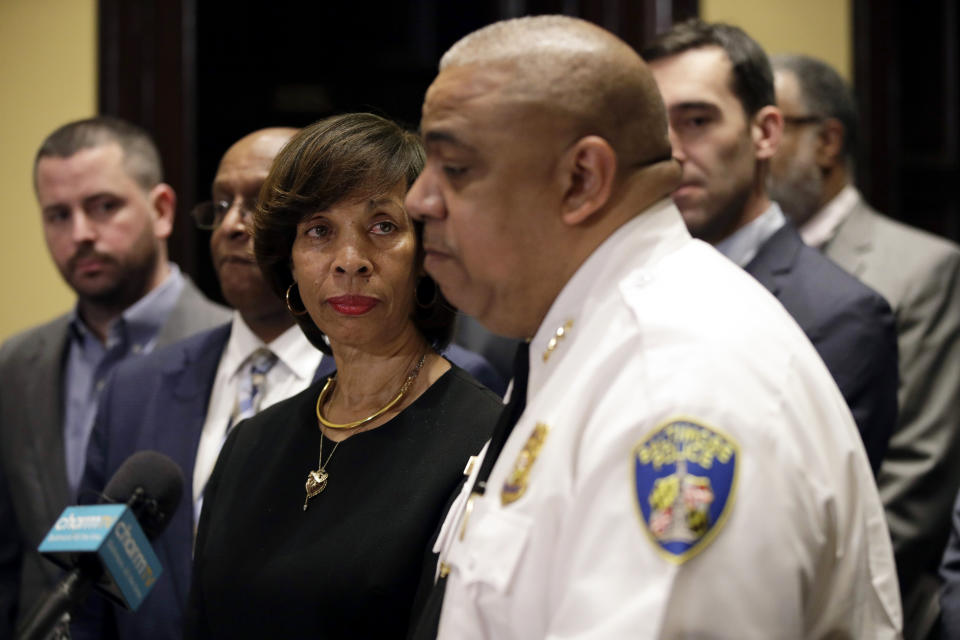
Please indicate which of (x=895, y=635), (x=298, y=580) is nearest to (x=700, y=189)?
(x=298, y=580)

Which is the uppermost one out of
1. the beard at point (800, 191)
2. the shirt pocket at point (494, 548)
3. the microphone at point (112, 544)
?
the beard at point (800, 191)

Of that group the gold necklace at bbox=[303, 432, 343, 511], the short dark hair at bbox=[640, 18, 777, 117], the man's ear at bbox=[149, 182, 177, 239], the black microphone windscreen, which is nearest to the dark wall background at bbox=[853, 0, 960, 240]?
the short dark hair at bbox=[640, 18, 777, 117]

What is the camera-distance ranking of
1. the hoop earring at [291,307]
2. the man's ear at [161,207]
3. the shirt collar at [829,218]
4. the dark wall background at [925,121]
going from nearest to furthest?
the hoop earring at [291,307] → the man's ear at [161,207] → the shirt collar at [829,218] → the dark wall background at [925,121]

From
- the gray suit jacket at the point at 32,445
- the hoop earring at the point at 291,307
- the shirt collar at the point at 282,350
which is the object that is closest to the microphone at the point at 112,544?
the hoop earring at the point at 291,307


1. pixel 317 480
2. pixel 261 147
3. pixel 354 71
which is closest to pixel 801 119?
pixel 354 71

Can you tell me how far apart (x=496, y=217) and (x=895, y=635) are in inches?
23.0

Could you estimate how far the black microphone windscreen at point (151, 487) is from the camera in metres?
1.83

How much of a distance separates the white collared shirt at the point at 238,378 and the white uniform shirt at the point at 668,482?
118 centimetres

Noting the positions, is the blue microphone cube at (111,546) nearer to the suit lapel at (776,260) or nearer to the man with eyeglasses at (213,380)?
the man with eyeglasses at (213,380)

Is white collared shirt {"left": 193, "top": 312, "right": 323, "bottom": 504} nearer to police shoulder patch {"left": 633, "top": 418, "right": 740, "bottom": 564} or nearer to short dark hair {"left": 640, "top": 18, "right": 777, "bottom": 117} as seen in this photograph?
short dark hair {"left": 640, "top": 18, "right": 777, "bottom": 117}

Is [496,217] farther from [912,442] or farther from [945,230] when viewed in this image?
[945,230]

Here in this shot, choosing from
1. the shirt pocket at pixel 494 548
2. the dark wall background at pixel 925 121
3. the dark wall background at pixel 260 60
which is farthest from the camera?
the dark wall background at pixel 925 121

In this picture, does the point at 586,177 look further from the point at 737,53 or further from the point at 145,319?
the point at 145,319

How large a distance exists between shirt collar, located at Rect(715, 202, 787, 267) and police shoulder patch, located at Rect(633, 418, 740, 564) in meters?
1.68
